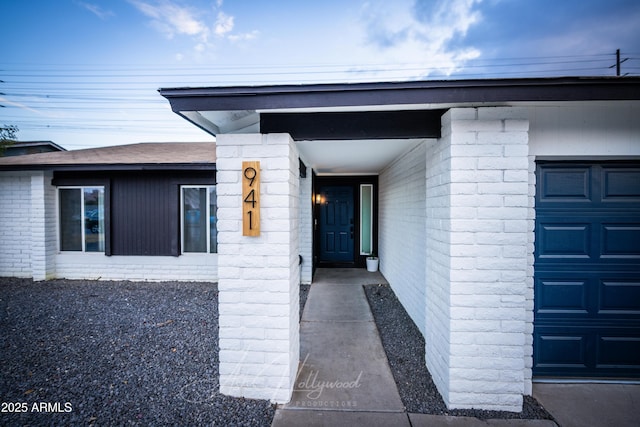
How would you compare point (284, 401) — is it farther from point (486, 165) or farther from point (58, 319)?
point (58, 319)

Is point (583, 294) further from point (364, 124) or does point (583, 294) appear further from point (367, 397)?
point (364, 124)

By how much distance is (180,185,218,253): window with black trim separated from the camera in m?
5.94

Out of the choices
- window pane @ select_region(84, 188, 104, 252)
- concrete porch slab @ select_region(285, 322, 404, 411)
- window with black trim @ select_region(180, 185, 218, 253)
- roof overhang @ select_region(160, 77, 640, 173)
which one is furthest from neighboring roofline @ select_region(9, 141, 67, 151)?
concrete porch slab @ select_region(285, 322, 404, 411)

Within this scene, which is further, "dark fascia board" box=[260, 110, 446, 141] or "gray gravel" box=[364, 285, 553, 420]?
"dark fascia board" box=[260, 110, 446, 141]

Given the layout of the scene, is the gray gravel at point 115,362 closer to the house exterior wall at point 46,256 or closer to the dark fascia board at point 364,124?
the house exterior wall at point 46,256

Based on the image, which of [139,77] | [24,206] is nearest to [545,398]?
[24,206]

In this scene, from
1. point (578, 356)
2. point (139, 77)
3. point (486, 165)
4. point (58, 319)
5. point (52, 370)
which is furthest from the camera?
point (139, 77)

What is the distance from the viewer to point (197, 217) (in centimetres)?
599

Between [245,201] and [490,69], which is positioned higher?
[490,69]

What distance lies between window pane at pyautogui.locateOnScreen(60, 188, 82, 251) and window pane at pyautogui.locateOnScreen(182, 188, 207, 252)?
2673mm

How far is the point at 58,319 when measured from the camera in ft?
12.5

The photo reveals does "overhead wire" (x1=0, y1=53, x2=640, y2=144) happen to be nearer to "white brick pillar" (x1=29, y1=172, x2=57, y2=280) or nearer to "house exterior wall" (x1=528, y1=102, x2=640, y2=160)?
"white brick pillar" (x1=29, y1=172, x2=57, y2=280)

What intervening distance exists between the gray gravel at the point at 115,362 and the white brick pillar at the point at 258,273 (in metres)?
0.27

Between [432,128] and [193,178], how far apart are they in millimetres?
5316
